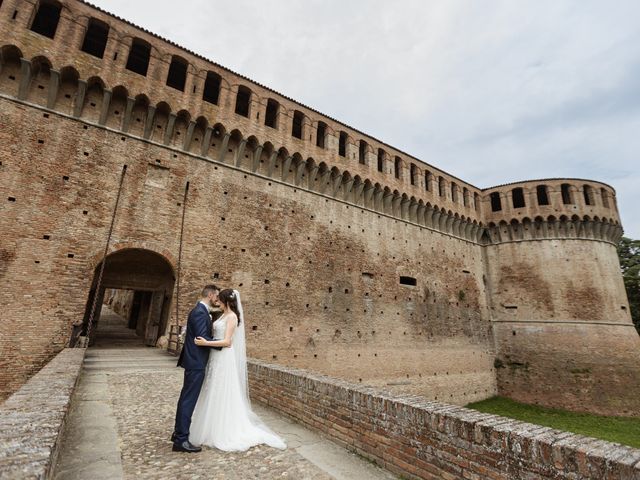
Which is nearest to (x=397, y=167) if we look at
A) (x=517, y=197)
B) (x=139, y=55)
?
(x=517, y=197)

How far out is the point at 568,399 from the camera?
17.3 metres

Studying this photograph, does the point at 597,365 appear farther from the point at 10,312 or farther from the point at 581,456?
the point at 10,312

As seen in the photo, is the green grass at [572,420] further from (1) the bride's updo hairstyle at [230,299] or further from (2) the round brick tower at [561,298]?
(1) the bride's updo hairstyle at [230,299]

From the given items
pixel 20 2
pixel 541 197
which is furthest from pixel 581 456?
pixel 541 197

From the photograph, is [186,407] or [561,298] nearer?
[186,407]

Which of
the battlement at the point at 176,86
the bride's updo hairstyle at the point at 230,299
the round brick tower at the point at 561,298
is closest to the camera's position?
the bride's updo hairstyle at the point at 230,299

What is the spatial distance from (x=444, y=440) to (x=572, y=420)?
18.2 m

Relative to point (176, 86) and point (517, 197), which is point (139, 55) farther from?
point (517, 197)

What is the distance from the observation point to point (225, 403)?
3.54 metres

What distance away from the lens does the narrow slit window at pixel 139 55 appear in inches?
452

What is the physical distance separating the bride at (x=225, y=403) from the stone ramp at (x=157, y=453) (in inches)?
4.7

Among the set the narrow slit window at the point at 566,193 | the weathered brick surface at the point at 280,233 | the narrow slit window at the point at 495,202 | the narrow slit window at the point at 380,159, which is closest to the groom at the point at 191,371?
the weathered brick surface at the point at 280,233

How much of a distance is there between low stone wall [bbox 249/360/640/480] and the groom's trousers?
1.64m

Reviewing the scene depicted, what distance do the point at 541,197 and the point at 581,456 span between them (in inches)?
921
